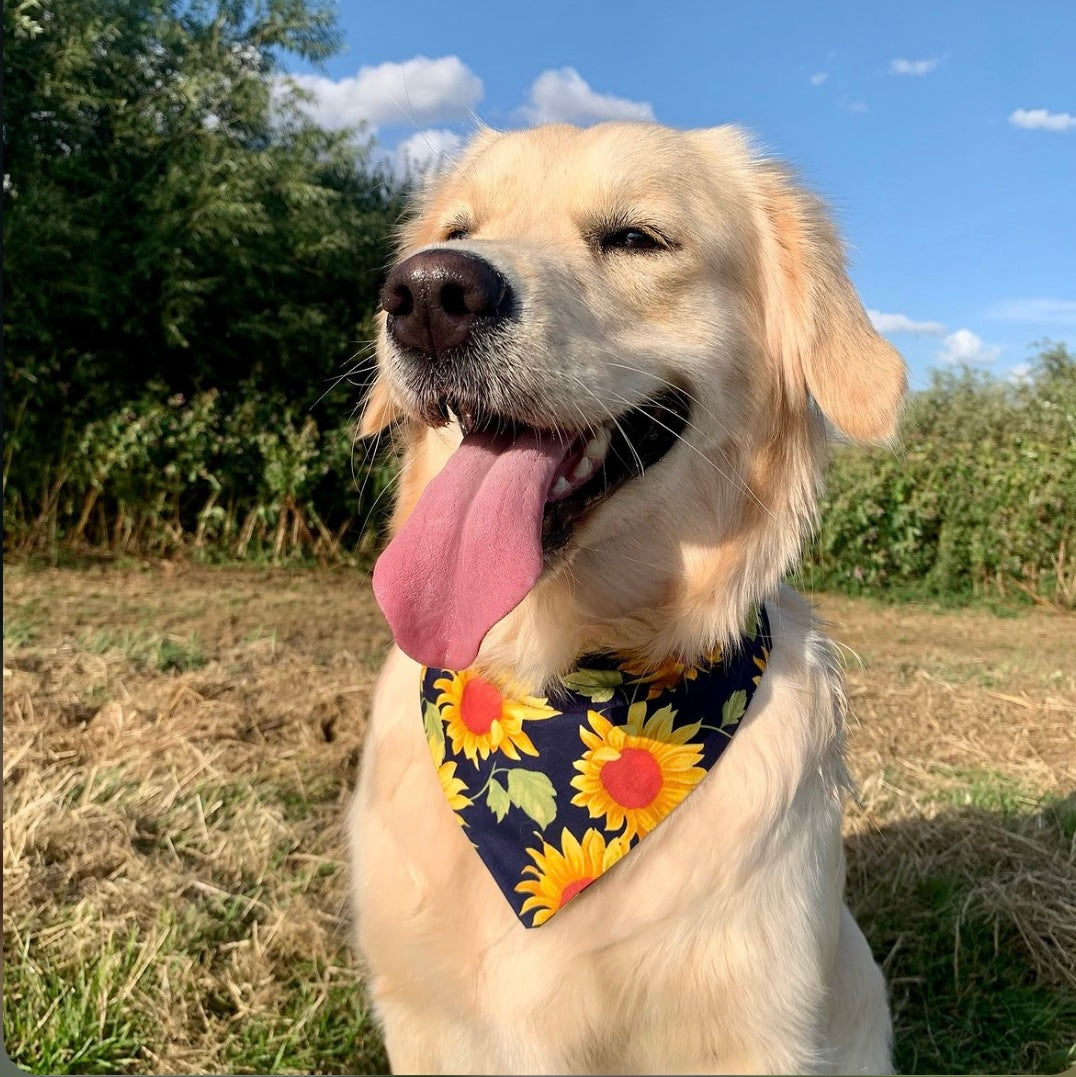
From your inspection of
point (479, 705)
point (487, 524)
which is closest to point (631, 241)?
point (487, 524)

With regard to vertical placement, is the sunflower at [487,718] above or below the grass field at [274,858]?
above

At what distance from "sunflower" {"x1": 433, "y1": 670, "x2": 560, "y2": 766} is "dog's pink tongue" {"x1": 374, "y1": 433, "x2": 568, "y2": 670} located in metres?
0.28

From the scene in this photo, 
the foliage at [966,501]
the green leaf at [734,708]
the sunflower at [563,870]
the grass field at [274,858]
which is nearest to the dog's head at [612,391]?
the green leaf at [734,708]

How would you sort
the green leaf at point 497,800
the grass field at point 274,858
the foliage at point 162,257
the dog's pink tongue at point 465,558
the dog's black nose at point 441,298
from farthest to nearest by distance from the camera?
the foliage at point 162,257, the grass field at point 274,858, the green leaf at point 497,800, the dog's pink tongue at point 465,558, the dog's black nose at point 441,298

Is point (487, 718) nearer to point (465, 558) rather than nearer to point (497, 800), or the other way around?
point (497, 800)

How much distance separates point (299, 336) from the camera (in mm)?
7316

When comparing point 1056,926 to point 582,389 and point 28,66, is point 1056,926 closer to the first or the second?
point 582,389

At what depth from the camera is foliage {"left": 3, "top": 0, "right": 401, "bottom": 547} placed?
19.8ft

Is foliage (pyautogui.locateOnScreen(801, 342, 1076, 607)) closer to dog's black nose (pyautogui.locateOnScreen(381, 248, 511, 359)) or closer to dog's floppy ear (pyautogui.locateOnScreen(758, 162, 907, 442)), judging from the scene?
dog's floppy ear (pyautogui.locateOnScreen(758, 162, 907, 442))

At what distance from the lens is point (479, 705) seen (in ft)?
6.17

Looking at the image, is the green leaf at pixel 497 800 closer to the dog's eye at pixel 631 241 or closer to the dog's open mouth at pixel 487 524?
the dog's open mouth at pixel 487 524

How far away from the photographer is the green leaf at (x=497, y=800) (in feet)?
5.97

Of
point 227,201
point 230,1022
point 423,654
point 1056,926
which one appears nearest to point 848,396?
point 423,654

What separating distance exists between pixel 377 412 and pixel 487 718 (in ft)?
2.86
